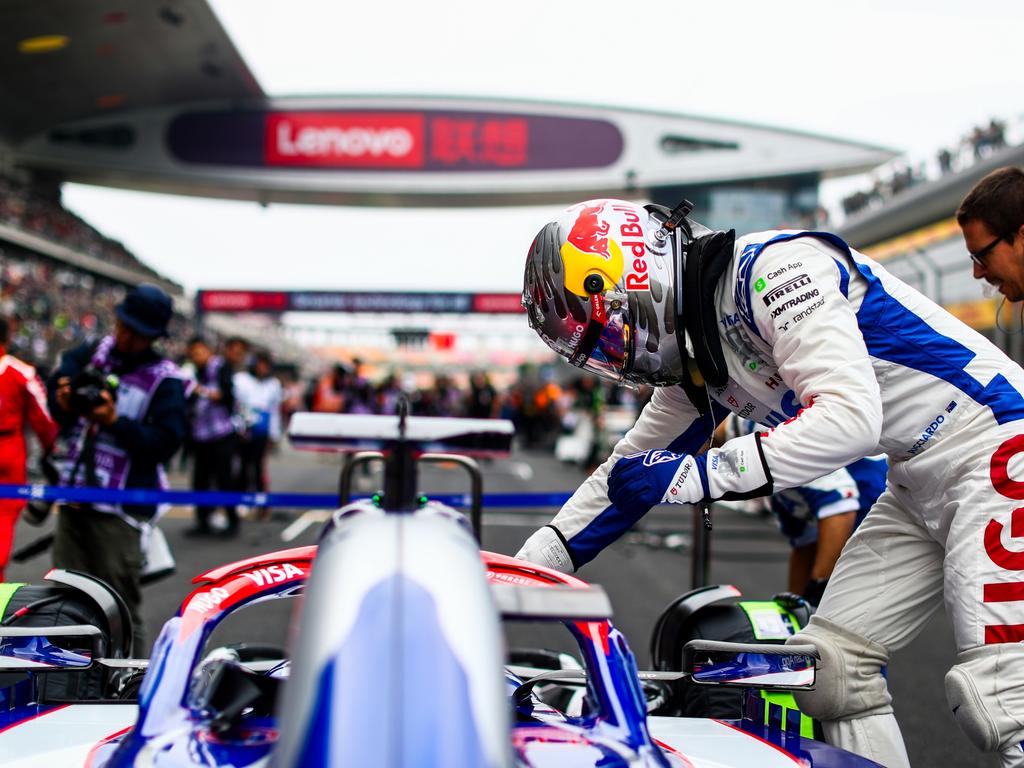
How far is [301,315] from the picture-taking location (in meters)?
24.9

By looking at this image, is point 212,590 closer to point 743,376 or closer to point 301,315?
point 743,376

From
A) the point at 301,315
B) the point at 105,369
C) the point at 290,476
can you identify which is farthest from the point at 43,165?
the point at 105,369

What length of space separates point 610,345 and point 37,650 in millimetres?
1584

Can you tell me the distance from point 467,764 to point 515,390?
30923 millimetres

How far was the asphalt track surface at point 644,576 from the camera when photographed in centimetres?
403

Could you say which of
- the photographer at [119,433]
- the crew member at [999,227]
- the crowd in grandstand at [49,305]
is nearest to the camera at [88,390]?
the photographer at [119,433]

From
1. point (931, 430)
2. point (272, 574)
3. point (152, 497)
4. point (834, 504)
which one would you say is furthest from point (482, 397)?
point (272, 574)

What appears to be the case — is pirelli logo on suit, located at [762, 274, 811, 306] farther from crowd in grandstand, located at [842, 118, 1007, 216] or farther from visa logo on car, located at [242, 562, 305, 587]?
crowd in grandstand, located at [842, 118, 1007, 216]

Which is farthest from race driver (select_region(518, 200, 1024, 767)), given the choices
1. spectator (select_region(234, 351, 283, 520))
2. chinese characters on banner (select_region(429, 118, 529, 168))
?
chinese characters on banner (select_region(429, 118, 529, 168))

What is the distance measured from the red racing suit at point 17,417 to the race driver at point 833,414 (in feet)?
10.7

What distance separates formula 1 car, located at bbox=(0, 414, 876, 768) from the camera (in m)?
0.99

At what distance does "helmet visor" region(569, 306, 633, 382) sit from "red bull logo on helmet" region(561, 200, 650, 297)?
0.08 metres

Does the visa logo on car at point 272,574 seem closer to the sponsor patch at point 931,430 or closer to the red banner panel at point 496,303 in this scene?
the sponsor patch at point 931,430

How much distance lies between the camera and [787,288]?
1913mm
